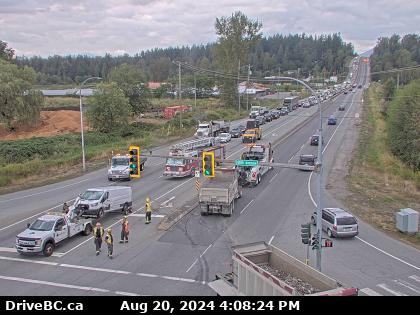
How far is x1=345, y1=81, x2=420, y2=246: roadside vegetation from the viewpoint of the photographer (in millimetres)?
33188

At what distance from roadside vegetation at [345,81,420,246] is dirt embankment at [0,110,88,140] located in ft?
150

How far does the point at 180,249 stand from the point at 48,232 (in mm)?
6711

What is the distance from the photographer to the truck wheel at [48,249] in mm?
23145

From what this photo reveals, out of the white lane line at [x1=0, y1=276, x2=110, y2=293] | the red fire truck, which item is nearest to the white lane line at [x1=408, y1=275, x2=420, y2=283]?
the white lane line at [x1=0, y1=276, x2=110, y2=293]

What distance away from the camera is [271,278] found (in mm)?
13570

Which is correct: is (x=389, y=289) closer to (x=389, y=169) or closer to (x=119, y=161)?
(x=119, y=161)

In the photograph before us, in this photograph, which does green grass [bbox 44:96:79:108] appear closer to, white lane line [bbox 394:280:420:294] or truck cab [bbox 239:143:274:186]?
truck cab [bbox 239:143:274:186]

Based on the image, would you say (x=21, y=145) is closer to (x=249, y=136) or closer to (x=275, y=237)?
(x=249, y=136)

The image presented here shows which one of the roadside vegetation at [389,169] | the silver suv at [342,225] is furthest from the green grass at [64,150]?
the silver suv at [342,225]

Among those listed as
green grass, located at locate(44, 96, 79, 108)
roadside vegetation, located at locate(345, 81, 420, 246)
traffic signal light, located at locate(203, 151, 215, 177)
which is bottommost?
roadside vegetation, located at locate(345, 81, 420, 246)

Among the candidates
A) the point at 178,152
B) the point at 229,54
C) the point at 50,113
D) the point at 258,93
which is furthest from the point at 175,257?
the point at 258,93

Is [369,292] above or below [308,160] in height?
below

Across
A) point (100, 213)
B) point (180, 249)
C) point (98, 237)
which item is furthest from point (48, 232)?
point (180, 249)

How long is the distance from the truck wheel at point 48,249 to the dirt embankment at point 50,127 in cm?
4984
